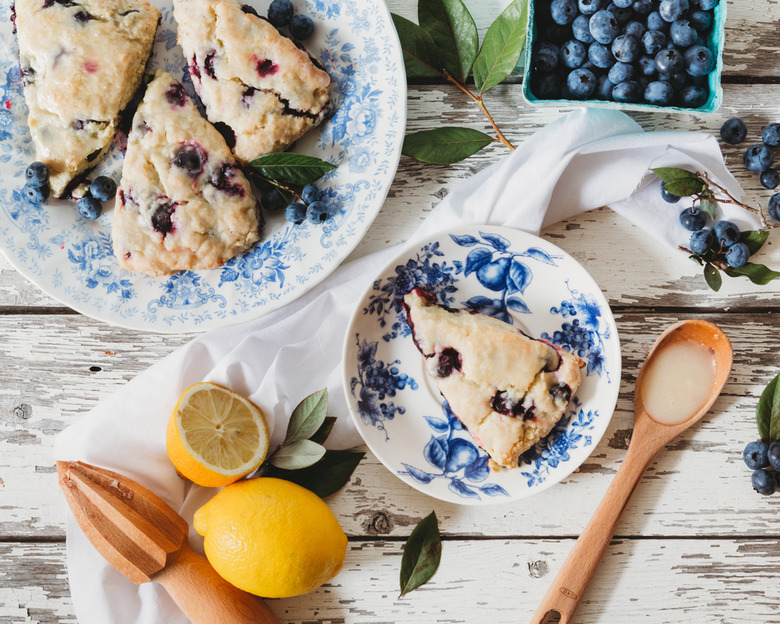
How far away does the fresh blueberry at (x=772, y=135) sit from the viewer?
1798 mm

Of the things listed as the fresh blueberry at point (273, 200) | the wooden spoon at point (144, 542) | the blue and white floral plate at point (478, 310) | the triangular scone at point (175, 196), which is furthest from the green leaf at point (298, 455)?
the fresh blueberry at point (273, 200)

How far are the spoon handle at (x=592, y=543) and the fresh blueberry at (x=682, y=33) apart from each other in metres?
1.08

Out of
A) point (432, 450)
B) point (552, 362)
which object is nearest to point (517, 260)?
point (552, 362)

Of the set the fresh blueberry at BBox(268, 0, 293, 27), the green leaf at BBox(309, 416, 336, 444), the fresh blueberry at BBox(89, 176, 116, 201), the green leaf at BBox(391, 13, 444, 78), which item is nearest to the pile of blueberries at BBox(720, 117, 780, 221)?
the green leaf at BBox(391, 13, 444, 78)

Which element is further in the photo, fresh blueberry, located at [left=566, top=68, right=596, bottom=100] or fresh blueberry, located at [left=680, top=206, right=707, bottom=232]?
fresh blueberry, located at [left=680, top=206, right=707, bottom=232]

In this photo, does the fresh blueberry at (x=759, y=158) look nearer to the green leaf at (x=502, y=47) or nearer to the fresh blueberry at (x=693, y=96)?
the fresh blueberry at (x=693, y=96)

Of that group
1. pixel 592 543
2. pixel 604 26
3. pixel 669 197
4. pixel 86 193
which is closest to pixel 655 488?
pixel 592 543

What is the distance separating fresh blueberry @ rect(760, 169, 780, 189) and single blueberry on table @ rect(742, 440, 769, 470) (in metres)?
0.74

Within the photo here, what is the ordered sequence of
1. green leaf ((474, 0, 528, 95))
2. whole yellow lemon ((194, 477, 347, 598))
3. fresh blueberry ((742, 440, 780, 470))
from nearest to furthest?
whole yellow lemon ((194, 477, 347, 598)), green leaf ((474, 0, 528, 95)), fresh blueberry ((742, 440, 780, 470))

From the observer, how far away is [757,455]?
181 cm

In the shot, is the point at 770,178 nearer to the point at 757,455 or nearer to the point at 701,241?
the point at 701,241

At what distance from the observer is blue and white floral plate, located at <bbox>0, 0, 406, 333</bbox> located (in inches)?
69.4

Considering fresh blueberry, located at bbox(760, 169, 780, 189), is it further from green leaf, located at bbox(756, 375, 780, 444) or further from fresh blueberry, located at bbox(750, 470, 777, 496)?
fresh blueberry, located at bbox(750, 470, 777, 496)

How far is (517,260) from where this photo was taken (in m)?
1.77
